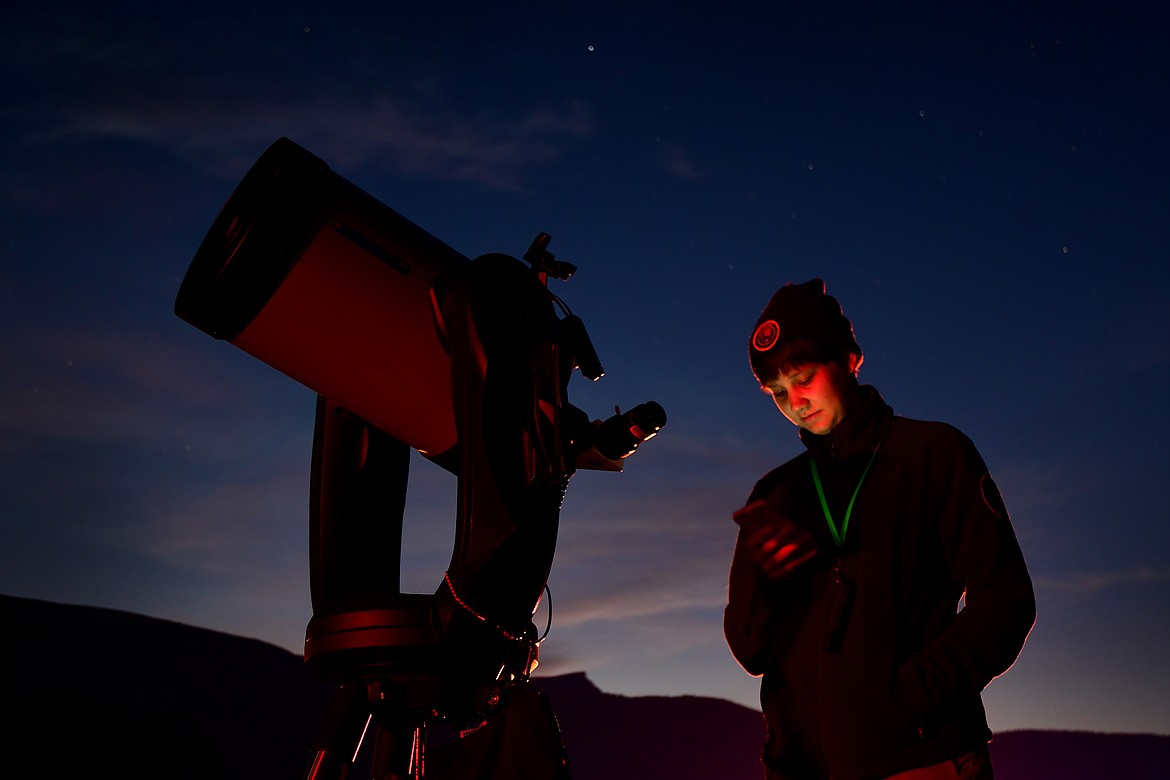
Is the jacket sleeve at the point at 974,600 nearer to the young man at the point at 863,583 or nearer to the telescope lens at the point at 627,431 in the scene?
the young man at the point at 863,583

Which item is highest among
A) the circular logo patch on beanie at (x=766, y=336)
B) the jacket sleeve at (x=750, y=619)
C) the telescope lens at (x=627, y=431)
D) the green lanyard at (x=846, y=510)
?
the circular logo patch on beanie at (x=766, y=336)

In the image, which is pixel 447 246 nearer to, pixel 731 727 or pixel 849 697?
pixel 849 697

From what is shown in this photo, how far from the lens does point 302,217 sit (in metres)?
2.18

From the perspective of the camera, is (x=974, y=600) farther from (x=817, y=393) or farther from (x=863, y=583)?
(x=817, y=393)

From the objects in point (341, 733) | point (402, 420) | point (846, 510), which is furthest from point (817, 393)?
point (341, 733)

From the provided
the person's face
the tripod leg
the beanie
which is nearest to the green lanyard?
the person's face

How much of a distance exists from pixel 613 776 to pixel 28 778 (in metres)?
7.65

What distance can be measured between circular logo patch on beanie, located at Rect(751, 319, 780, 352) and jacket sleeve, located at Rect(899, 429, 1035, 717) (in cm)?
55

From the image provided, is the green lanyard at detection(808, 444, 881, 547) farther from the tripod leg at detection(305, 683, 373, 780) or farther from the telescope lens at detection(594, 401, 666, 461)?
the tripod leg at detection(305, 683, 373, 780)

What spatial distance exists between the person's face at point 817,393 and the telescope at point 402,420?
0.40 m

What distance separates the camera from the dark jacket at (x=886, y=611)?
169 cm

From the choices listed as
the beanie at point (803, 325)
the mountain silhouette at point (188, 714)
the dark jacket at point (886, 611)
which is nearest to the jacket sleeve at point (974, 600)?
the dark jacket at point (886, 611)

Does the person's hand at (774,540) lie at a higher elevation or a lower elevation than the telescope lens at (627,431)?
lower

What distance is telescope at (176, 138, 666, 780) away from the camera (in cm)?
166
